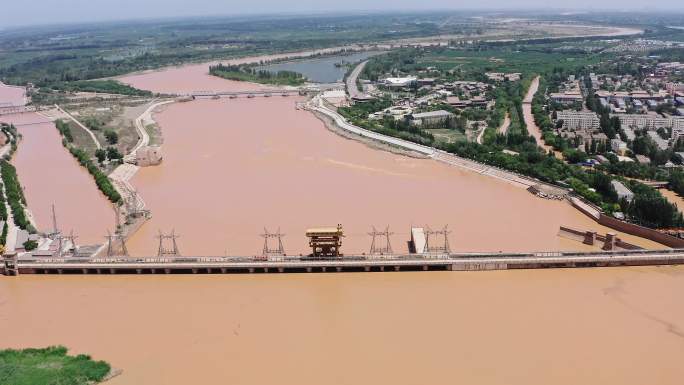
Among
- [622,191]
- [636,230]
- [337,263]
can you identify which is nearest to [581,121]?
[622,191]

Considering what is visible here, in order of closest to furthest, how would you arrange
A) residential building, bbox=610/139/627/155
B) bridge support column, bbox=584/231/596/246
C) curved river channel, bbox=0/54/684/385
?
curved river channel, bbox=0/54/684/385 → bridge support column, bbox=584/231/596/246 → residential building, bbox=610/139/627/155

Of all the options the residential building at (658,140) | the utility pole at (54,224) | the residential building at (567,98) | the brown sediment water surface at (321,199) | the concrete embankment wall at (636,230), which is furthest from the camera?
the residential building at (567,98)

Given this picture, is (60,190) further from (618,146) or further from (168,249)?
(618,146)

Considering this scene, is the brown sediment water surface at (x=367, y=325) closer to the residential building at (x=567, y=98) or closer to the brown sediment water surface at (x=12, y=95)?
the residential building at (x=567, y=98)

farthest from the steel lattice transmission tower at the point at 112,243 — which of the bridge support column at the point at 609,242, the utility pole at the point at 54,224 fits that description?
the bridge support column at the point at 609,242

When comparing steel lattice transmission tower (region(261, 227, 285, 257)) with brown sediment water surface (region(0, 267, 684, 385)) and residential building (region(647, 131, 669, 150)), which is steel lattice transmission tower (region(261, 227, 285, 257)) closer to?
brown sediment water surface (region(0, 267, 684, 385))

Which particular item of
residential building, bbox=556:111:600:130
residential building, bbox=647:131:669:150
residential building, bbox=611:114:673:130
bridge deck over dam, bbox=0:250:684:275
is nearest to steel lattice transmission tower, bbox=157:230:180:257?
bridge deck over dam, bbox=0:250:684:275
